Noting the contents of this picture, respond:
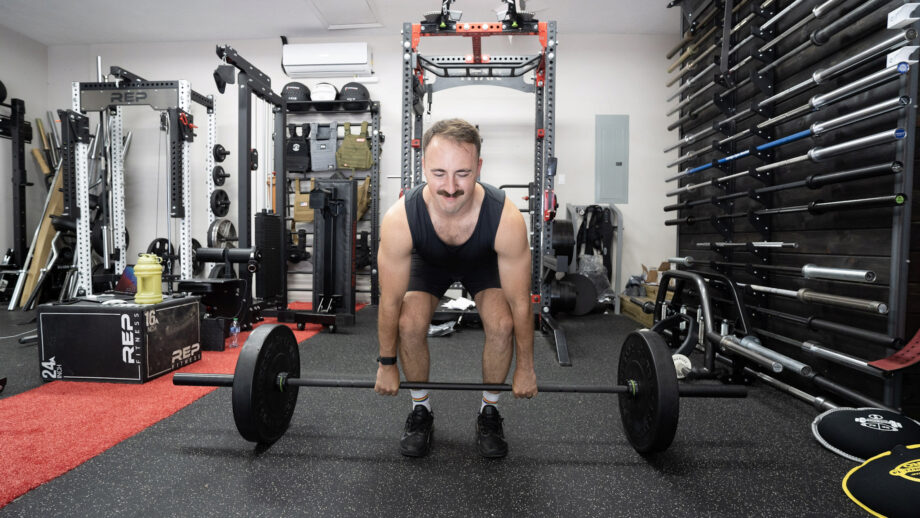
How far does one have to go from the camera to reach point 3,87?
13.6 feet

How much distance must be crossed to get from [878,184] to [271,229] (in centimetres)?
357

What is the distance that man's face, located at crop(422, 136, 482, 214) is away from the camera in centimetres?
126

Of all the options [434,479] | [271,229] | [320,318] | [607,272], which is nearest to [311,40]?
[271,229]

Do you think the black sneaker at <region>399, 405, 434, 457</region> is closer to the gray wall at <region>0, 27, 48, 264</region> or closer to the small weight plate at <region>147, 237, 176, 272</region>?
the small weight plate at <region>147, 237, 176, 272</region>

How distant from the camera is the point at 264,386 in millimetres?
1346

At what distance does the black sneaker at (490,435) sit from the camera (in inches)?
53.2

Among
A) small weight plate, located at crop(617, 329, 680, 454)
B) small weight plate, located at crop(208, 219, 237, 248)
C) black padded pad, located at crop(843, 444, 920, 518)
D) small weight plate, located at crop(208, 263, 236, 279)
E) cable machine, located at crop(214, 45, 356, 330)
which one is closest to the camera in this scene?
black padded pad, located at crop(843, 444, 920, 518)

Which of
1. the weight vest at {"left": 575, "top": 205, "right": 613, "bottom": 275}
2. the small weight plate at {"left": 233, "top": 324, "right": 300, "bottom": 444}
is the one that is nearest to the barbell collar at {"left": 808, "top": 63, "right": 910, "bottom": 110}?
the small weight plate at {"left": 233, "top": 324, "right": 300, "bottom": 444}

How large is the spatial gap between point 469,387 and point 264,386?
0.65 m

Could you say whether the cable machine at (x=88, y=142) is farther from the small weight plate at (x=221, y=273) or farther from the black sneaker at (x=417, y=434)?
the black sneaker at (x=417, y=434)

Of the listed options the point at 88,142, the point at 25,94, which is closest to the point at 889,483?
the point at 88,142

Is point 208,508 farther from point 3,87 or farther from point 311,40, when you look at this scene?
point 3,87

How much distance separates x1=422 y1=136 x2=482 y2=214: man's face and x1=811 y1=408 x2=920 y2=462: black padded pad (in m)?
1.45

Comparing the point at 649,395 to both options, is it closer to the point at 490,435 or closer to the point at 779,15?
the point at 490,435
